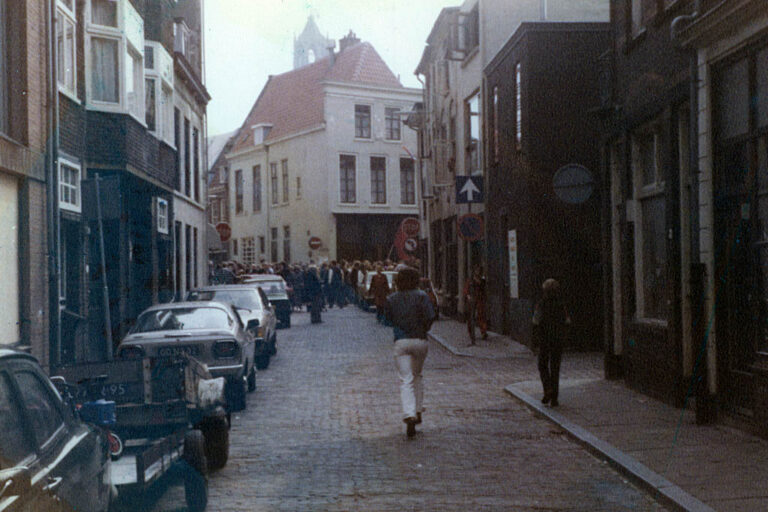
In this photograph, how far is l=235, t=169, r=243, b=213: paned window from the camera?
60938 millimetres

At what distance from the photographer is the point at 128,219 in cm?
2283

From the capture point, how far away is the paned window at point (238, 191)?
60.9 m

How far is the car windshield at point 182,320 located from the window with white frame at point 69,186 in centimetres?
362

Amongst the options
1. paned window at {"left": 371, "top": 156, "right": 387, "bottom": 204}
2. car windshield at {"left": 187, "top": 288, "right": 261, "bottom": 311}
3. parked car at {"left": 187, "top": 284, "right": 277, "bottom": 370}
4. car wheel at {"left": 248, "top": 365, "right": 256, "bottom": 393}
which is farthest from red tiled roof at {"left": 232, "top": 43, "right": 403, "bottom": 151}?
car wheel at {"left": 248, "top": 365, "right": 256, "bottom": 393}

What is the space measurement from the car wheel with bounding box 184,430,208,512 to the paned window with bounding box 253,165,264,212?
2048 inches

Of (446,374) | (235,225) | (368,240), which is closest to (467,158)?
(446,374)

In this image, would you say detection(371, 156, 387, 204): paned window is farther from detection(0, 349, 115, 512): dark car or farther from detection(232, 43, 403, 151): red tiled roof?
detection(0, 349, 115, 512): dark car

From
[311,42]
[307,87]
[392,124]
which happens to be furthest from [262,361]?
[311,42]

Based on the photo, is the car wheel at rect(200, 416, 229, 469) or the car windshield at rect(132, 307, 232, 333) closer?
the car wheel at rect(200, 416, 229, 469)

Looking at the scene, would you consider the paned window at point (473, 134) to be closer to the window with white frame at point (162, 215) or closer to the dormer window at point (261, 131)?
the window with white frame at point (162, 215)

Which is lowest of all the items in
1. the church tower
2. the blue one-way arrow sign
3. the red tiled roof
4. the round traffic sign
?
the round traffic sign

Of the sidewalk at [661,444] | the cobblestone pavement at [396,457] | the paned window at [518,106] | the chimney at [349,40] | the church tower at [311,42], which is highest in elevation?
the church tower at [311,42]

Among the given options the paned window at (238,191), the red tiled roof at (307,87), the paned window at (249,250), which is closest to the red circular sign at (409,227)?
the red tiled roof at (307,87)

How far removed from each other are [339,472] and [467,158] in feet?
65.8
